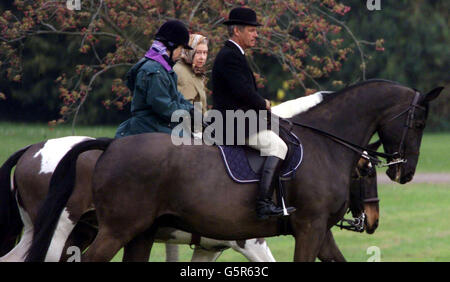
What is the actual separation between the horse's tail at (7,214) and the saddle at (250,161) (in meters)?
2.10

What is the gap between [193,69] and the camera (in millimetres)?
7953

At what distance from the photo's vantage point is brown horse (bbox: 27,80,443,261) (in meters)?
6.24

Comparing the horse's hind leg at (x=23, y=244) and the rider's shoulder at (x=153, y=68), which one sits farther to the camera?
the horse's hind leg at (x=23, y=244)

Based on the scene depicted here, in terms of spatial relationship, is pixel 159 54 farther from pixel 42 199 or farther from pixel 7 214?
pixel 7 214

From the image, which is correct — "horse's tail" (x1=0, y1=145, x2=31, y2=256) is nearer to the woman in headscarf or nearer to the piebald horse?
the piebald horse

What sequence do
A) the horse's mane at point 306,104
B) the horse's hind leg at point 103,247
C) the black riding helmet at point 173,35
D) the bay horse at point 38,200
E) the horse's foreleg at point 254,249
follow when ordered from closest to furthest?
the horse's hind leg at point 103,247
the black riding helmet at point 173,35
the horse's mane at point 306,104
the bay horse at point 38,200
the horse's foreleg at point 254,249

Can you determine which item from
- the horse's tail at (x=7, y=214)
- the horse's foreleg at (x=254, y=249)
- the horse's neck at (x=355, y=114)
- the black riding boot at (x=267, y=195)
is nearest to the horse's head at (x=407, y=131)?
the horse's neck at (x=355, y=114)

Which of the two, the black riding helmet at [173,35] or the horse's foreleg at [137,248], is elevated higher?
the black riding helmet at [173,35]

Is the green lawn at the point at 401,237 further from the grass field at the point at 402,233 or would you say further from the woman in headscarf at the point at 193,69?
the woman in headscarf at the point at 193,69

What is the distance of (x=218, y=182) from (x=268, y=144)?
0.48 metres

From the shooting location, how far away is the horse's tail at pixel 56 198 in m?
6.32

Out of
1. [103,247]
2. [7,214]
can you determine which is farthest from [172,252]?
[103,247]

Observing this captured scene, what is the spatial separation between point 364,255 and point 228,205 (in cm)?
498
